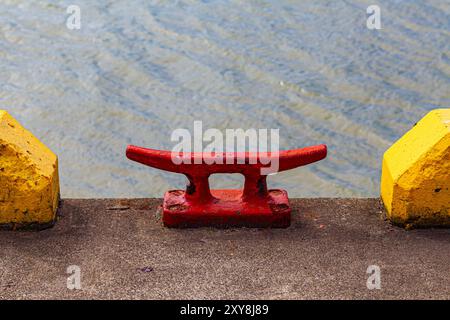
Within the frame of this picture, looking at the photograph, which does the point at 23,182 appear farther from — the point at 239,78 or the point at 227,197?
the point at 239,78

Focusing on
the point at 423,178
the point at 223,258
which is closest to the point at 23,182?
the point at 223,258

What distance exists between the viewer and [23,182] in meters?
2.87

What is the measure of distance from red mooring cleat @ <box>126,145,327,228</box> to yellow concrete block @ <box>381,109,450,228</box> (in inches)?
12.1

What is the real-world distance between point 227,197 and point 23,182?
0.80 m

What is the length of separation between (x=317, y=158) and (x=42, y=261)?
3.63 feet

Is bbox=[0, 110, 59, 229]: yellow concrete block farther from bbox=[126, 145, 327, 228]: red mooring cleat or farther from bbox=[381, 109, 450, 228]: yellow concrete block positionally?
bbox=[381, 109, 450, 228]: yellow concrete block

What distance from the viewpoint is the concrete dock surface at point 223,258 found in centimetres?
260

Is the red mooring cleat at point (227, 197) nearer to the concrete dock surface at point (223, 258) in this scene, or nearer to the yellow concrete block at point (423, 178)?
the concrete dock surface at point (223, 258)

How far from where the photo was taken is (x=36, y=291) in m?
2.60

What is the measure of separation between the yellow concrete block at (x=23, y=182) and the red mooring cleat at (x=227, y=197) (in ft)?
1.11

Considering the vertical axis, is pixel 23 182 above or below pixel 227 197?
above

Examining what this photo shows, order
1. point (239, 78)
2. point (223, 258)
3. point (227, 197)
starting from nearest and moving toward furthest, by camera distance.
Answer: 1. point (223, 258)
2. point (227, 197)
3. point (239, 78)
